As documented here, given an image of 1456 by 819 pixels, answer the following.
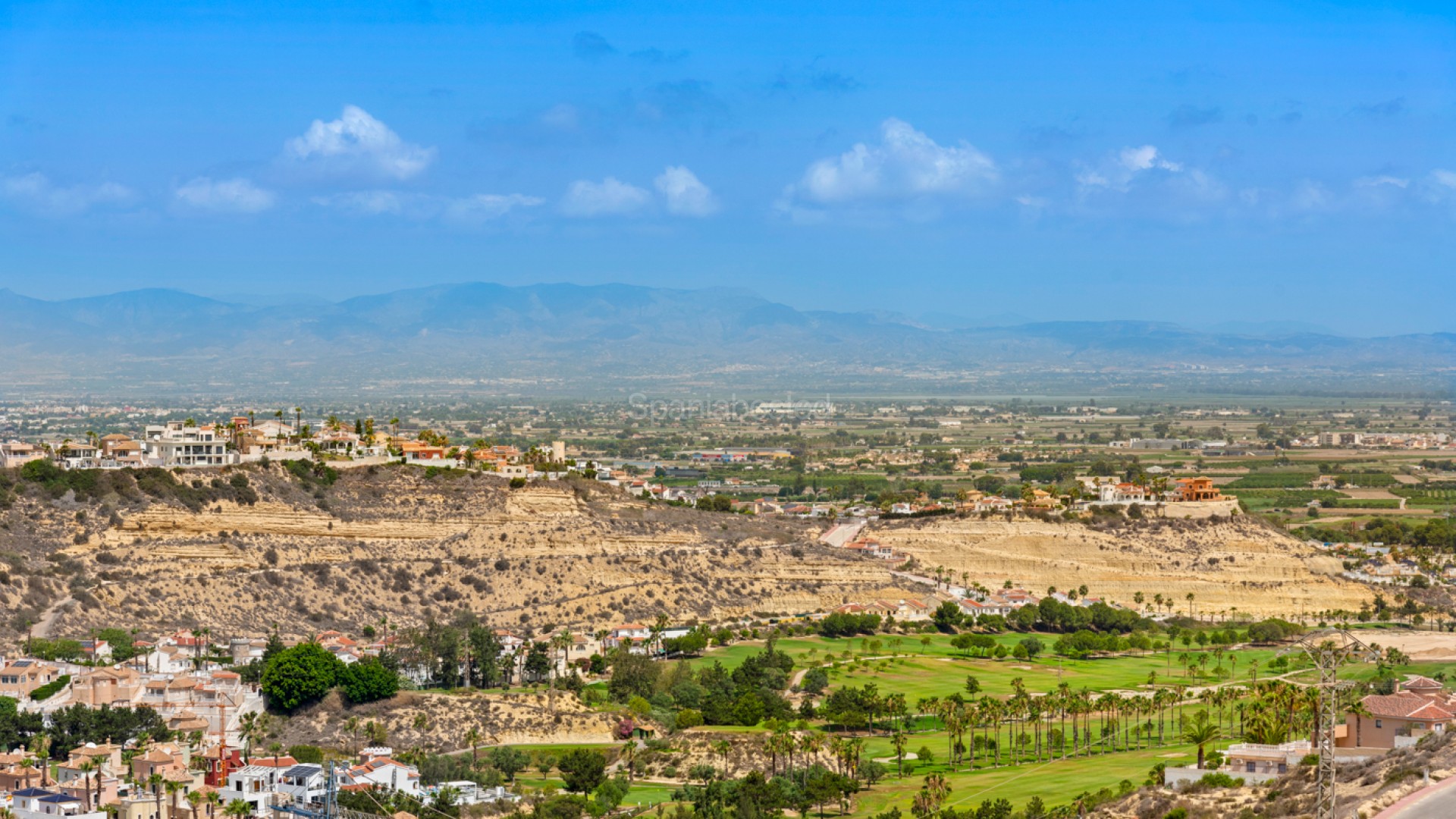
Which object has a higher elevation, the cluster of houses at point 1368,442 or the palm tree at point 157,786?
the cluster of houses at point 1368,442

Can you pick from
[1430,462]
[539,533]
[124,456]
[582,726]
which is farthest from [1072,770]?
[1430,462]

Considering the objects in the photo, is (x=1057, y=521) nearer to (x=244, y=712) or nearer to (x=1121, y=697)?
(x=1121, y=697)

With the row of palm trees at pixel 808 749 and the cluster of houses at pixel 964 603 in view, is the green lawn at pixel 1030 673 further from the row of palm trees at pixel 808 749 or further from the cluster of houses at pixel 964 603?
the row of palm trees at pixel 808 749

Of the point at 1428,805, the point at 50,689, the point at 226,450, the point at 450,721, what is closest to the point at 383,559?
the point at 226,450

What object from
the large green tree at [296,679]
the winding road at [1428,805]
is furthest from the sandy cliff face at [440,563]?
the winding road at [1428,805]

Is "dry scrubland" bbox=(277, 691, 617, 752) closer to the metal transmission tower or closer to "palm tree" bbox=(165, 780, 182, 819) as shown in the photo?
"palm tree" bbox=(165, 780, 182, 819)

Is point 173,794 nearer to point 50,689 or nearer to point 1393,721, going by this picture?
point 50,689
